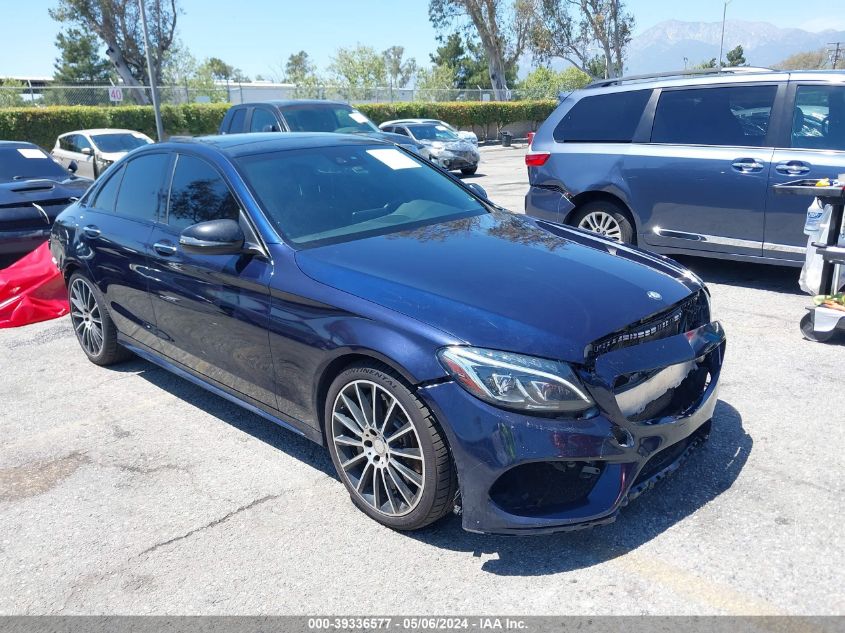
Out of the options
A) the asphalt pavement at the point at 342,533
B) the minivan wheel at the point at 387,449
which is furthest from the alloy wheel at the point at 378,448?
the asphalt pavement at the point at 342,533

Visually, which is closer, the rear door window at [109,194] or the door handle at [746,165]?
the rear door window at [109,194]

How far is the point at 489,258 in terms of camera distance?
11.2ft

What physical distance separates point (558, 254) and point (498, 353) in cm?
101

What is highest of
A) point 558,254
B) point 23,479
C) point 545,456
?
point 558,254

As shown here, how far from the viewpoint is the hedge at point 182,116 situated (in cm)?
2344

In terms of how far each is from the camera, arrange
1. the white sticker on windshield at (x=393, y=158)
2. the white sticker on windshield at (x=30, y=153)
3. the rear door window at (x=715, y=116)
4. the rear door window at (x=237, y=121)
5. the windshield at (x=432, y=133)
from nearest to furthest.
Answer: the white sticker on windshield at (x=393, y=158), the rear door window at (x=715, y=116), the white sticker on windshield at (x=30, y=153), the rear door window at (x=237, y=121), the windshield at (x=432, y=133)

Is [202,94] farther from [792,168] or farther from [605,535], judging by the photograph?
[605,535]

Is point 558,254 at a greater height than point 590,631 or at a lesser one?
greater

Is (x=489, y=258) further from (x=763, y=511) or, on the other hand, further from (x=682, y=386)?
(x=763, y=511)

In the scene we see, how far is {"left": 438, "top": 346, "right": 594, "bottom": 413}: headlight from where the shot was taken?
2.65 m

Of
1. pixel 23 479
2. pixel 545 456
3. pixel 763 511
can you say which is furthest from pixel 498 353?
pixel 23 479

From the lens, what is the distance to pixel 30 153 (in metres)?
8.94

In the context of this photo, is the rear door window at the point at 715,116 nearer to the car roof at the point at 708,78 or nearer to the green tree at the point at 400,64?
the car roof at the point at 708,78

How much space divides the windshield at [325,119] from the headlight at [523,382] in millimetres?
8679
